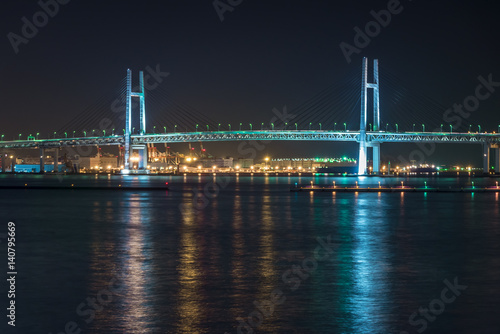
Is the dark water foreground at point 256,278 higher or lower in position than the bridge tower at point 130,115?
lower

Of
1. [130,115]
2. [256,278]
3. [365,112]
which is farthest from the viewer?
[130,115]

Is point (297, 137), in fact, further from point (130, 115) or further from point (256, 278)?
point (256, 278)

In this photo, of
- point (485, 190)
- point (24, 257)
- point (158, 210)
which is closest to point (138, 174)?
point (485, 190)

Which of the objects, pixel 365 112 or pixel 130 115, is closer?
pixel 365 112

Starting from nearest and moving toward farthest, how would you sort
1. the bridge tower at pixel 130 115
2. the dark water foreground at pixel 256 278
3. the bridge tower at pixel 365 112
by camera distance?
the dark water foreground at pixel 256 278
the bridge tower at pixel 365 112
the bridge tower at pixel 130 115

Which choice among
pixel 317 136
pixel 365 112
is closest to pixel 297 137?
pixel 317 136

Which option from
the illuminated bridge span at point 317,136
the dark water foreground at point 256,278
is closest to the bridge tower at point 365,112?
the illuminated bridge span at point 317,136

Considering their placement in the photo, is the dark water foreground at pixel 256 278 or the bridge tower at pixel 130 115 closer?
the dark water foreground at pixel 256 278

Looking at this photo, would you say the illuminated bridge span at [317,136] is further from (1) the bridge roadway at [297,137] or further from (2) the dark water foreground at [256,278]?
(2) the dark water foreground at [256,278]

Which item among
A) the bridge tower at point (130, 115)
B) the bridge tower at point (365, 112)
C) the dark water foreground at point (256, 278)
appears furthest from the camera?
the bridge tower at point (130, 115)
